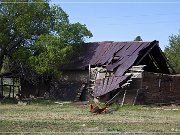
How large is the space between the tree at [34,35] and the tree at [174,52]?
59.5ft

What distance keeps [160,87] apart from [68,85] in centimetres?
930

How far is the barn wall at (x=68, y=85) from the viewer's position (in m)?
40.0

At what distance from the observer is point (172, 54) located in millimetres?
55125

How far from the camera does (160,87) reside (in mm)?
36188

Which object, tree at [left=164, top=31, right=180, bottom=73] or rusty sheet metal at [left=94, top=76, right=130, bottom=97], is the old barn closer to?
rusty sheet metal at [left=94, top=76, right=130, bottom=97]

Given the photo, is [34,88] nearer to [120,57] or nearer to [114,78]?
[120,57]

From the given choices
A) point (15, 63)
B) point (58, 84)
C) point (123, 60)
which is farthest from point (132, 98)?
point (15, 63)

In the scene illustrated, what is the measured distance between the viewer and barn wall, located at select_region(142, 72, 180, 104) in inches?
1383

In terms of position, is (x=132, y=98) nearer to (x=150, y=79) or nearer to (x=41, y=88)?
(x=150, y=79)

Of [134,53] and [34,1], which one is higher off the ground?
[34,1]

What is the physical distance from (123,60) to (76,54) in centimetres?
679

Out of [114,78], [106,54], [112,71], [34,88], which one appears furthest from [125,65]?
[34,88]

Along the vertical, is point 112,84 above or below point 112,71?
below

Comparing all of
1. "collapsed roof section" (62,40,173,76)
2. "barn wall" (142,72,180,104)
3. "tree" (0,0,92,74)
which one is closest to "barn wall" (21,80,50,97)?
"collapsed roof section" (62,40,173,76)
